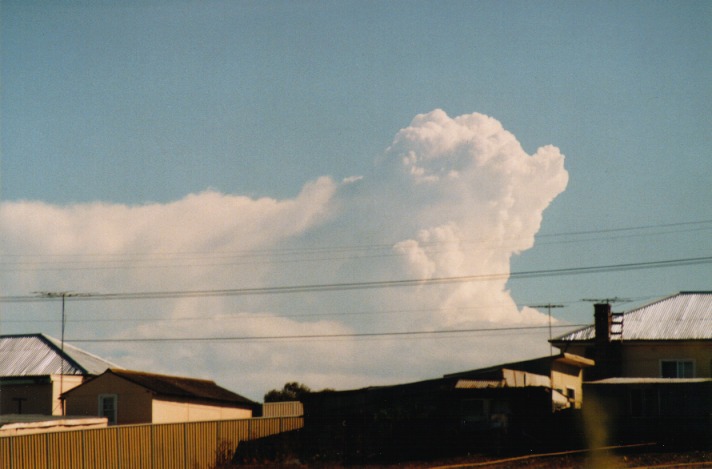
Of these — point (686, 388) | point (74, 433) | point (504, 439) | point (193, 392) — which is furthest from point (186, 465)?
point (686, 388)

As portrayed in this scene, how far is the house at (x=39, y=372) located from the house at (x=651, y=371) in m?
29.3

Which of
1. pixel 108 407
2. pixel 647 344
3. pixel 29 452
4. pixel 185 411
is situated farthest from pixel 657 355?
pixel 29 452

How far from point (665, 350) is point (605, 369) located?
361cm

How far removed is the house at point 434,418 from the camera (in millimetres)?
38781

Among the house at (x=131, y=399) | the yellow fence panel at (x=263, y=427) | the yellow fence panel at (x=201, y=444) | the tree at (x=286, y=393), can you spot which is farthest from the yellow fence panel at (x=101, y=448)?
the tree at (x=286, y=393)

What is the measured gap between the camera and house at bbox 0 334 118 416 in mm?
51688

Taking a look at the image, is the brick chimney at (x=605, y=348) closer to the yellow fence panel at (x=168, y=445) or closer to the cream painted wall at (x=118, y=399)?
the cream painted wall at (x=118, y=399)

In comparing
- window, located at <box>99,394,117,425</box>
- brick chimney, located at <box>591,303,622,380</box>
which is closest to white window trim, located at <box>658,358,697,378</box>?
brick chimney, located at <box>591,303,622,380</box>

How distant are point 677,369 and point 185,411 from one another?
2890 cm

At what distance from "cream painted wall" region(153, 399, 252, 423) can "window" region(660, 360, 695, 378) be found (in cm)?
2548

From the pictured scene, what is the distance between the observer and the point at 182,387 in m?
54.6

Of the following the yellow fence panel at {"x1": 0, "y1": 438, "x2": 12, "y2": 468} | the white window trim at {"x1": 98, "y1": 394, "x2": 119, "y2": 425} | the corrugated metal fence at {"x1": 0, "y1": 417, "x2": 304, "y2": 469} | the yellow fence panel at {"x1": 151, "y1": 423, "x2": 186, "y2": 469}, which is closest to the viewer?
the yellow fence panel at {"x1": 0, "y1": 438, "x2": 12, "y2": 468}

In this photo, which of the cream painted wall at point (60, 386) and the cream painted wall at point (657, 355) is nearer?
the cream painted wall at point (60, 386)

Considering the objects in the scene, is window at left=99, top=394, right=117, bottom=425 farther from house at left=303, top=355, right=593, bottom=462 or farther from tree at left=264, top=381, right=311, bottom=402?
tree at left=264, top=381, right=311, bottom=402
